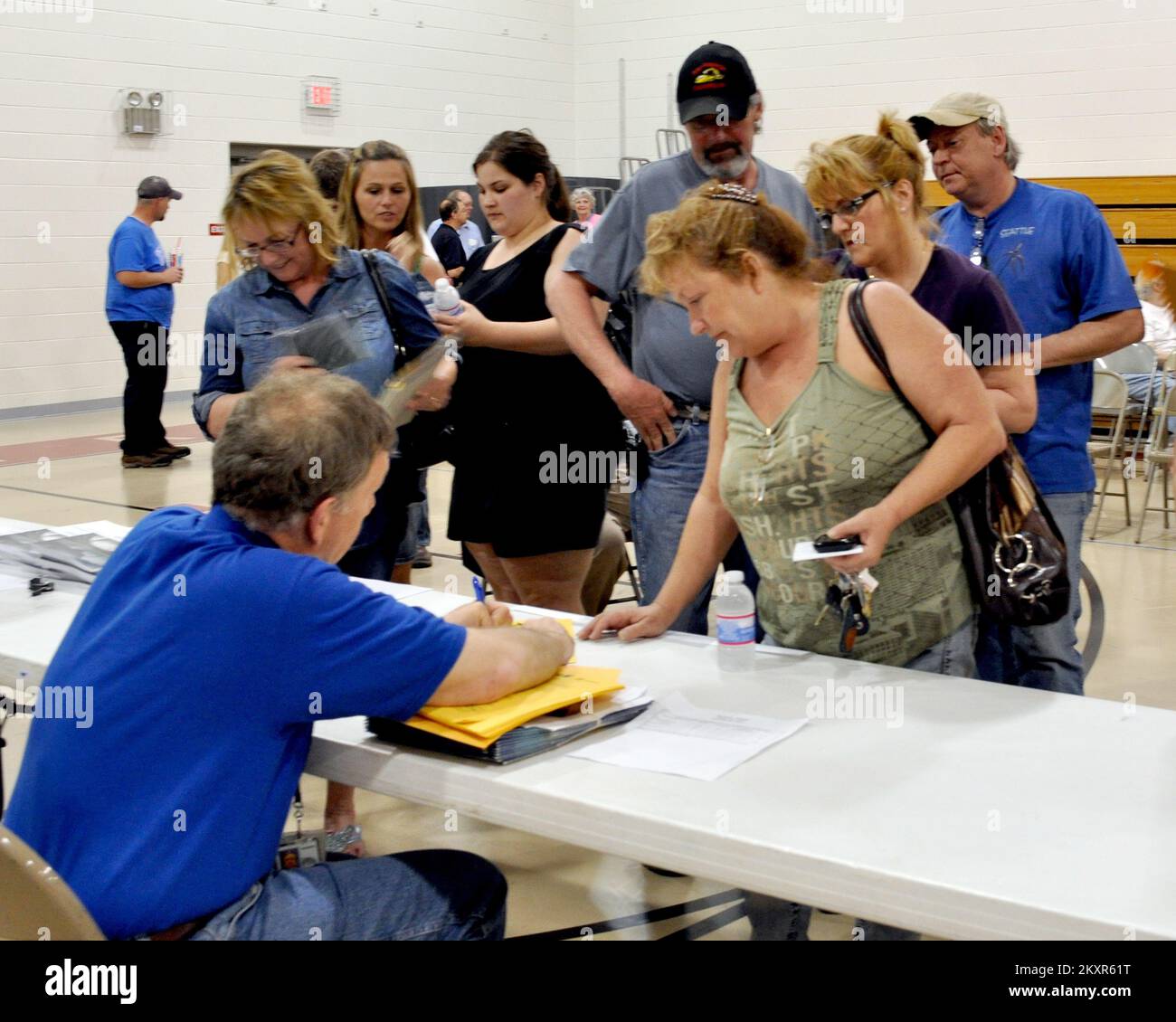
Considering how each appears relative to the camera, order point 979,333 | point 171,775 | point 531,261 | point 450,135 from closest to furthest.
Answer: point 171,775 → point 979,333 → point 531,261 → point 450,135

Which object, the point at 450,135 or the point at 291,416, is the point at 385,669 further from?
the point at 450,135

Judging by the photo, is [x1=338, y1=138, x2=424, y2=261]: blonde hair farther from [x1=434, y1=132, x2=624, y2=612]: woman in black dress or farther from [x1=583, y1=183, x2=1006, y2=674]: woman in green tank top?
[x1=583, y1=183, x2=1006, y2=674]: woman in green tank top

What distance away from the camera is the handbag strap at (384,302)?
2.95 m

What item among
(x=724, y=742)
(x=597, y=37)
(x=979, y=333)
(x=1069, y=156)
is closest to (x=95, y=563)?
(x=724, y=742)

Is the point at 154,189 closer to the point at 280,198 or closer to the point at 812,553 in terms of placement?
the point at 280,198

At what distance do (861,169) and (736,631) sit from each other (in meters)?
0.90

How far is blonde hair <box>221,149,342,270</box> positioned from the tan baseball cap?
137cm

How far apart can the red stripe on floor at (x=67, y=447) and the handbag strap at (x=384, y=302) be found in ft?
20.0

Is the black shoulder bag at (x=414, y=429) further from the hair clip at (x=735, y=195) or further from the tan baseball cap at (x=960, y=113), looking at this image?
the tan baseball cap at (x=960, y=113)

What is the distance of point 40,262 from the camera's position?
10.2 m

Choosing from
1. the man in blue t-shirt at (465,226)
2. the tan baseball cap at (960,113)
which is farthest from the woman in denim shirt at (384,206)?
the man in blue t-shirt at (465,226)
